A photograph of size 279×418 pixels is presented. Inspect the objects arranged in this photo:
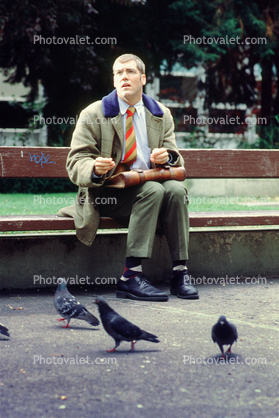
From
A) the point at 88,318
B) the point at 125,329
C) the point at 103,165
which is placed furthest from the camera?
the point at 103,165

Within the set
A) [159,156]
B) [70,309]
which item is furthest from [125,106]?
[70,309]

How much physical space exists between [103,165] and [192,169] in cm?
110

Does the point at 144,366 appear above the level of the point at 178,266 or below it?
below

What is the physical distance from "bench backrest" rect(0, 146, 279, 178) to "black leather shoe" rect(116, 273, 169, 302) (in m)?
1.00

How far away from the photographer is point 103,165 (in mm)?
3750

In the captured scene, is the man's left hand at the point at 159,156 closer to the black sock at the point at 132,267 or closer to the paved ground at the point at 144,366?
the black sock at the point at 132,267

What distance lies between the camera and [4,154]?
4.21m

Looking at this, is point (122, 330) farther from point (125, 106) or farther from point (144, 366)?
point (125, 106)

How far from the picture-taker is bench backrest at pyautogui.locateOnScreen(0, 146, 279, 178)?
423cm

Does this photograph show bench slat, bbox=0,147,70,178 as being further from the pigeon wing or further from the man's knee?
the pigeon wing

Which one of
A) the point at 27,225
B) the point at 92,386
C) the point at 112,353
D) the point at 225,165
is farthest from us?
the point at 225,165

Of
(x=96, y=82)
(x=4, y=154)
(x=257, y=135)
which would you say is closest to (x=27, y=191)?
(x=96, y=82)

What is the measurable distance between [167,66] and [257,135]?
2756mm

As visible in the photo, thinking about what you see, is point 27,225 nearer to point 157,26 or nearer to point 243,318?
point 243,318
